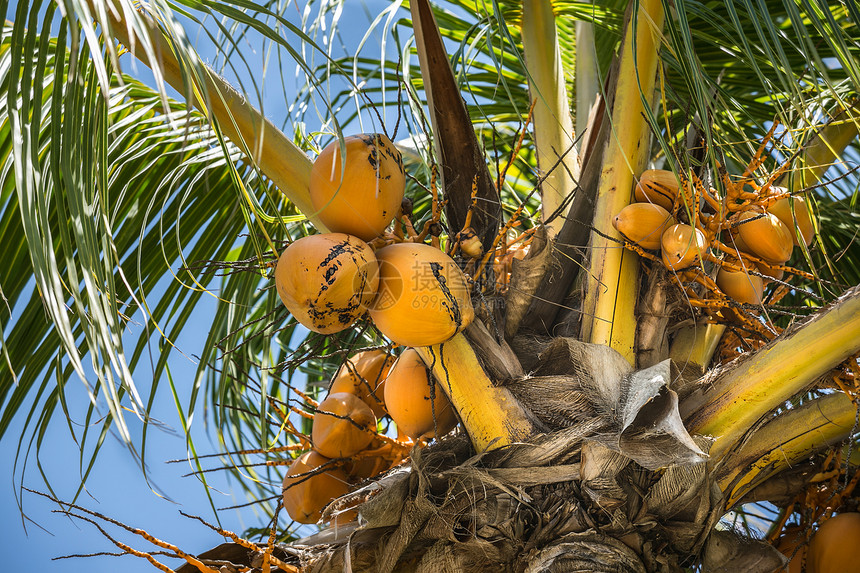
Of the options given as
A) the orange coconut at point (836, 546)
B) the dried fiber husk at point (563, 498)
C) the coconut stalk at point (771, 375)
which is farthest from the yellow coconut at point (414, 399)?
the orange coconut at point (836, 546)

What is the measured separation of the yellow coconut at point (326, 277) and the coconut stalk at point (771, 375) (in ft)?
1.77

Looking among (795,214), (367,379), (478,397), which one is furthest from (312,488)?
(795,214)

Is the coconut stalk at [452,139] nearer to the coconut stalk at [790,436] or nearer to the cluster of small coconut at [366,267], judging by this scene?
the cluster of small coconut at [366,267]

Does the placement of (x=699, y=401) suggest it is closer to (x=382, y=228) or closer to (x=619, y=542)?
(x=619, y=542)

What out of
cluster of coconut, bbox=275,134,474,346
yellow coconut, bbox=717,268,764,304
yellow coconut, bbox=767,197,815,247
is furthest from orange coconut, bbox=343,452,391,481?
yellow coconut, bbox=767,197,815,247

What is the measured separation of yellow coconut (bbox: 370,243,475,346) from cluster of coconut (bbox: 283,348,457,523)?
0.77 ft

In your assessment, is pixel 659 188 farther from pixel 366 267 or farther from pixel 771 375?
pixel 366 267

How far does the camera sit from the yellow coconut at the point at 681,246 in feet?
3.73

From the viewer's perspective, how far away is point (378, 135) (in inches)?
41.5

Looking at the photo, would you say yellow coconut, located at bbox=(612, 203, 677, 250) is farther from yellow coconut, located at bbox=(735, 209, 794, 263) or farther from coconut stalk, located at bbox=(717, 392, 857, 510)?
coconut stalk, located at bbox=(717, 392, 857, 510)

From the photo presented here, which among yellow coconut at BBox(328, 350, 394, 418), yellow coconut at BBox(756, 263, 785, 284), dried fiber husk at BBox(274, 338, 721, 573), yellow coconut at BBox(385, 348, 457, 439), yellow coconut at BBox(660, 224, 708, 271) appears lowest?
dried fiber husk at BBox(274, 338, 721, 573)

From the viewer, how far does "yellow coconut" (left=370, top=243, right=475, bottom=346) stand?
3.19ft

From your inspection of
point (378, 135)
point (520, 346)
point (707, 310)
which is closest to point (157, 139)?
point (378, 135)

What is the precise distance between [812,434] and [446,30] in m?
1.37
